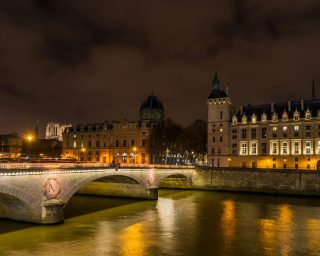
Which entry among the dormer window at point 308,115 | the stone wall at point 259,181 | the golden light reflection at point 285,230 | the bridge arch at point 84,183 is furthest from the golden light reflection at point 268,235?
the dormer window at point 308,115

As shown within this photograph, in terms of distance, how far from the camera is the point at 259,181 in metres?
73.8

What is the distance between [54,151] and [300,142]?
114678 millimetres

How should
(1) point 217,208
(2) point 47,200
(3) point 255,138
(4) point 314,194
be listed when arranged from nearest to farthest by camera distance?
1. (2) point 47,200
2. (1) point 217,208
3. (4) point 314,194
4. (3) point 255,138

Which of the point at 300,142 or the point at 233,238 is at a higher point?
the point at 300,142

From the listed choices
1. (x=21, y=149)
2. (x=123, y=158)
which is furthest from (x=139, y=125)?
(x=21, y=149)

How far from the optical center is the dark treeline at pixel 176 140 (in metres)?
109

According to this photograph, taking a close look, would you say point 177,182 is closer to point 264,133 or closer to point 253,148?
Result: point 253,148

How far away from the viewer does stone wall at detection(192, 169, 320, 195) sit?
69000mm

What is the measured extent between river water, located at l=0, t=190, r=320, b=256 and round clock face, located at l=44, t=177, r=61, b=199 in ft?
9.67

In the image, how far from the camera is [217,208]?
50.6 metres

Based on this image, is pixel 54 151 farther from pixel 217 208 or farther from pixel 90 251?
pixel 90 251

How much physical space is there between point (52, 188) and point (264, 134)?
234 ft

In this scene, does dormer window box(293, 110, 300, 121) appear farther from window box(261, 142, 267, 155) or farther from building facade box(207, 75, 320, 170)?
window box(261, 142, 267, 155)

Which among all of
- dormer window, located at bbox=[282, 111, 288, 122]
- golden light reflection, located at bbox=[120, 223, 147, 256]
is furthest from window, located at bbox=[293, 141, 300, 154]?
golden light reflection, located at bbox=[120, 223, 147, 256]
